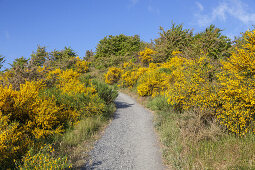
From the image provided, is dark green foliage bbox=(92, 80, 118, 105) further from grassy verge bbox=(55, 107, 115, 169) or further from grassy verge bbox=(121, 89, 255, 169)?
grassy verge bbox=(121, 89, 255, 169)

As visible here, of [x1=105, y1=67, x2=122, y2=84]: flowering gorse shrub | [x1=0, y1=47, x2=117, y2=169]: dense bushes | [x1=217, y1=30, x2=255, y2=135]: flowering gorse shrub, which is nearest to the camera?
[x1=0, y1=47, x2=117, y2=169]: dense bushes

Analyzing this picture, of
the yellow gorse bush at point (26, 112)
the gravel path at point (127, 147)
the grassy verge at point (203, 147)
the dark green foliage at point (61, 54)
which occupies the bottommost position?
the gravel path at point (127, 147)

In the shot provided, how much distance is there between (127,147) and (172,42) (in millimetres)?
22021

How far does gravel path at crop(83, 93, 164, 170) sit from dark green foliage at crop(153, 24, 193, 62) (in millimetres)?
16298

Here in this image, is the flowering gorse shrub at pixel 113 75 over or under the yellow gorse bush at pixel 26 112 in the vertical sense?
over

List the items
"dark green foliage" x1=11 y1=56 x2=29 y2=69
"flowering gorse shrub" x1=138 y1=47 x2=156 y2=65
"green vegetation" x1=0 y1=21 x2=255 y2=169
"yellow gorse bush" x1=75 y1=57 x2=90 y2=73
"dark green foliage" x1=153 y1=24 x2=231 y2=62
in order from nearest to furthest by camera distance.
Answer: "green vegetation" x1=0 y1=21 x2=255 y2=169 < "dark green foliage" x1=11 y1=56 x2=29 y2=69 < "dark green foliage" x1=153 y1=24 x2=231 y2=62 < "flowering gorse shrub" x1=138 y1=47 x2=156 y2=65 < "yellow gorse bush" x1=75 y1=57 x2=90 y2=73

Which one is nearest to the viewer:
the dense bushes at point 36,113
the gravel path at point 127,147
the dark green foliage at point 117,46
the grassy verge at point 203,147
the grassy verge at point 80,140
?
the grassy verge at point 203,147

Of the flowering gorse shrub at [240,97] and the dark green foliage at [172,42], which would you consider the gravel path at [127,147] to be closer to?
the flowering gorse shrub at [240,97]

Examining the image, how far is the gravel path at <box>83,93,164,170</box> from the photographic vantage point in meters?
5.04

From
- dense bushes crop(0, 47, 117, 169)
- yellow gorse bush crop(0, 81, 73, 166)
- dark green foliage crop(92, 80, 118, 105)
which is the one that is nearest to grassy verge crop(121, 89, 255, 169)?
dense bushes crop(0, 47, 117, 169)

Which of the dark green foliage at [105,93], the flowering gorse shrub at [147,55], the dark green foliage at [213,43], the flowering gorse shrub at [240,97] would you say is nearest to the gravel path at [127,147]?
the dark green foliage at [105,93]

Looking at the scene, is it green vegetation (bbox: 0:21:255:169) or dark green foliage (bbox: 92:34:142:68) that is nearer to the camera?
green vegetation (bbox: 0:21:255:169)

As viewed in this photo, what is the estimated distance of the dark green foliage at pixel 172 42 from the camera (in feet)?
77.7

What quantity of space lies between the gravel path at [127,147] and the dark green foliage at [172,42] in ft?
53.5
